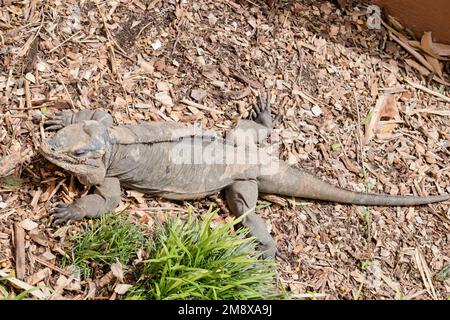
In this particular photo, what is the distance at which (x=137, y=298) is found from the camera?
170 inches

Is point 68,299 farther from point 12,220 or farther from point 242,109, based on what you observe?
point 242,109

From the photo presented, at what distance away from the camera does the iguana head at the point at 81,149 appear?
4.56m

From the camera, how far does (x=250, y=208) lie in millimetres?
5301

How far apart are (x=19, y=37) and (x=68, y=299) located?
2.52 m

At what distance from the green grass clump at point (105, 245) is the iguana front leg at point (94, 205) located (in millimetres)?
119

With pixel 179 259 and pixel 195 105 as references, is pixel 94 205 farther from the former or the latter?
pixel 195 105

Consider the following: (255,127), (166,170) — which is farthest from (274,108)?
(166,170)

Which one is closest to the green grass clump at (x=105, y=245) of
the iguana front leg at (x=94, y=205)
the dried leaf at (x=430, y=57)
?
the iguana front leg at (x=94, y=205)

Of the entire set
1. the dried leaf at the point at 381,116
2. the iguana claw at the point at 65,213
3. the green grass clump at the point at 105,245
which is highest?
the dried leaf at the point at 381,116

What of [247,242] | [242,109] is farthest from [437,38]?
[247,242]

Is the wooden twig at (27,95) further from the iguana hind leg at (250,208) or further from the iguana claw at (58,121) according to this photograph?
the iguana hind leg at (250,208)

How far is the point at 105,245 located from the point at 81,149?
2.58 ft

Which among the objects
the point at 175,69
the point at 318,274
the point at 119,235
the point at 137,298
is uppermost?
the point at 175,69

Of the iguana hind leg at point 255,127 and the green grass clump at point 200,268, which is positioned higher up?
the iguana hind leg at point 255,127
